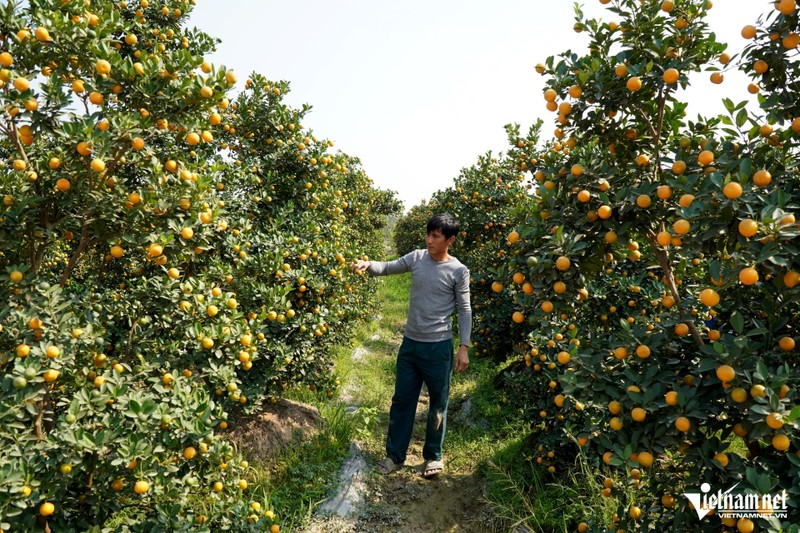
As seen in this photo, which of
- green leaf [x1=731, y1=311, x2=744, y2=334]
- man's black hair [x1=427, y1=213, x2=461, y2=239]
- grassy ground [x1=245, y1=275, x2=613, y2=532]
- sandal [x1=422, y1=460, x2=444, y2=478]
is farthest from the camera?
sandal [x1=422, y1=460, x2=444, y2=478]

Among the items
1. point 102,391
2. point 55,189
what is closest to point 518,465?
point 102,391

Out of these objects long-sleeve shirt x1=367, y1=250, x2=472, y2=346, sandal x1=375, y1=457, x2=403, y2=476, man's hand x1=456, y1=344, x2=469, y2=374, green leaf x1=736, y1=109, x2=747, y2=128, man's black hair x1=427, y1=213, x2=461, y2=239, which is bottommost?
sandal x1=375, y1=457, x2=403, y2=476

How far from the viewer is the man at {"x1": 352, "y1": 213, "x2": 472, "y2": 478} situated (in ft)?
12.2

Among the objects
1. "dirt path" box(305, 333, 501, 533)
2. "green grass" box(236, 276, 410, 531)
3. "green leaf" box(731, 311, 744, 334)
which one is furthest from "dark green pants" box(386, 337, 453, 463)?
"green leaf" box(731, 311, 744, 334)

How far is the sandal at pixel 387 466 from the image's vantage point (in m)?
3.88

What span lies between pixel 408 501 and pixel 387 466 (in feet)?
1.29

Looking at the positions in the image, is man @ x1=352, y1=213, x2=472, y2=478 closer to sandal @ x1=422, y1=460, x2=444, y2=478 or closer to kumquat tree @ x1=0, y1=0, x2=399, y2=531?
sandal @ x1=422, y1=460, x2=444, y2=478

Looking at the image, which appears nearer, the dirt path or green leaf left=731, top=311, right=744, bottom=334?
green leaf left=731, top=311, right=744, bottom=334

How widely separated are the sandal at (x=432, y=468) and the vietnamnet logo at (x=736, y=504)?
7.98 ft

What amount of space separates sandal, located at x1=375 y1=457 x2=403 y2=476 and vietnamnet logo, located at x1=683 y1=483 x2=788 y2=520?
265 centimetres

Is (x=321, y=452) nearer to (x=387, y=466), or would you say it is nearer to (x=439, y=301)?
(x=387, y=466)

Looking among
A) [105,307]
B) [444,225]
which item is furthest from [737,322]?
[105,307]

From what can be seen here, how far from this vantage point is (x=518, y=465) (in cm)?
388

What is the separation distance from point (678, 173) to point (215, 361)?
110 inches
